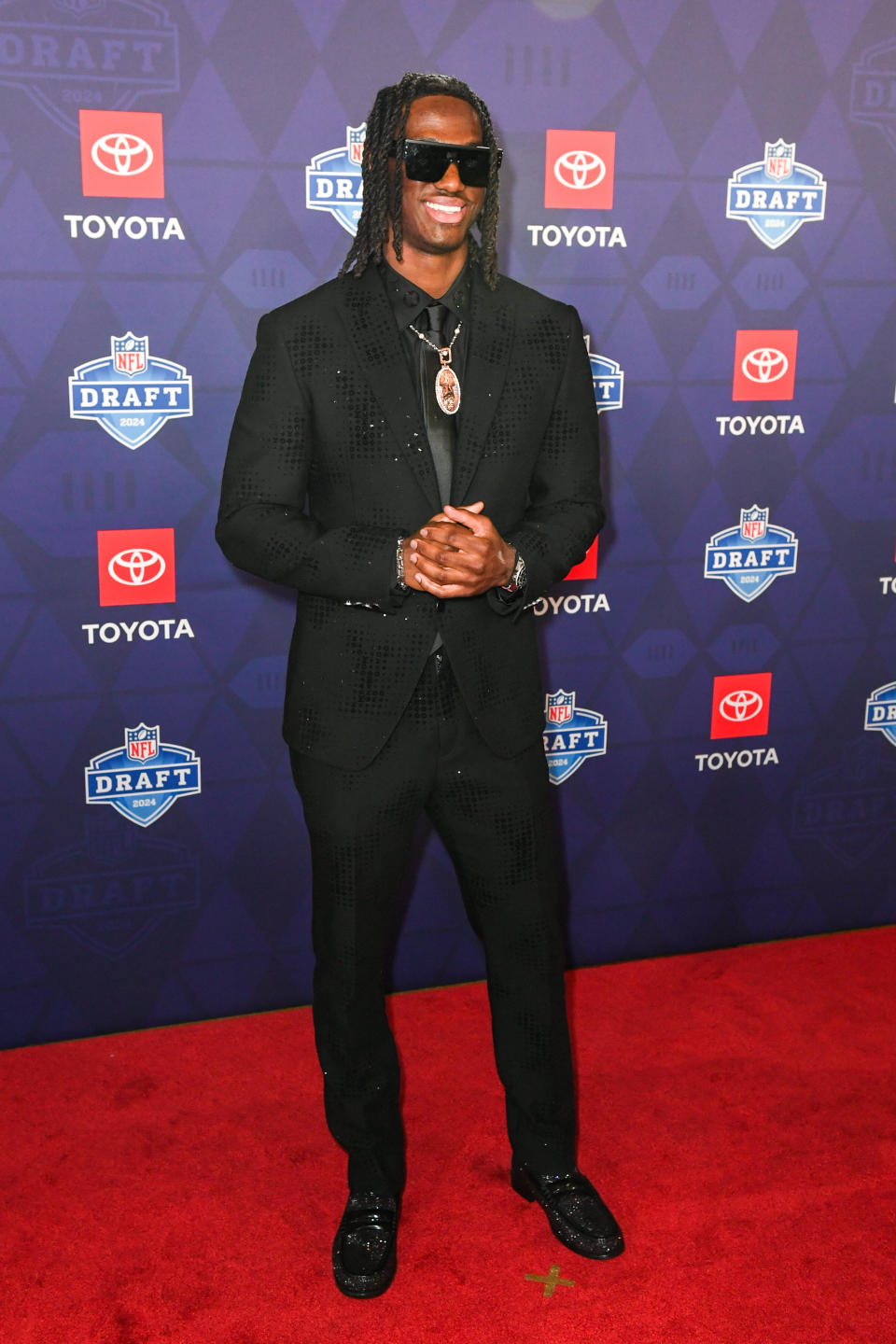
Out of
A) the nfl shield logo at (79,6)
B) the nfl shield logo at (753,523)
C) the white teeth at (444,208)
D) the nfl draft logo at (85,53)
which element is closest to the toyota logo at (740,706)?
the nfl shield logo at (753,523)

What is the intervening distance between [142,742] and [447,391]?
50.1 inches

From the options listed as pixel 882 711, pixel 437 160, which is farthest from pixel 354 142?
pixel 882 711

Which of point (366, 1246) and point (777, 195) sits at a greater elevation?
point (777, 195)

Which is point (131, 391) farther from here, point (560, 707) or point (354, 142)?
point (560, 707)

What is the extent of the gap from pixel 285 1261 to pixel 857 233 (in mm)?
2624

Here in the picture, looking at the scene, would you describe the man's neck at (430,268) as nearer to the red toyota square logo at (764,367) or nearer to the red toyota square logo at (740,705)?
the red toyota square logo at (764,367)

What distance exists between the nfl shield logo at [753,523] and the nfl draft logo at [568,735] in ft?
1.95

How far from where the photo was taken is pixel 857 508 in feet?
10.8

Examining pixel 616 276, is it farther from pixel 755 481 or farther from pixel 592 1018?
pixel 592 1018

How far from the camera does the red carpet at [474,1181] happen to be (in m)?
2.08

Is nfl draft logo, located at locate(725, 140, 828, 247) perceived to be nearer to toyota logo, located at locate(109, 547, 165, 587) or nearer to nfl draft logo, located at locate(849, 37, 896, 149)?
nfl draft logo, located at locate(849, 37, 896, 149)

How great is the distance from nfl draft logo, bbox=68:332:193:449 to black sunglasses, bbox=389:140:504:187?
924 millimetres

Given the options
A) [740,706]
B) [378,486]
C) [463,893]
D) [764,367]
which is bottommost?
[463,893]

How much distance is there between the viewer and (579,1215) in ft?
7.32
